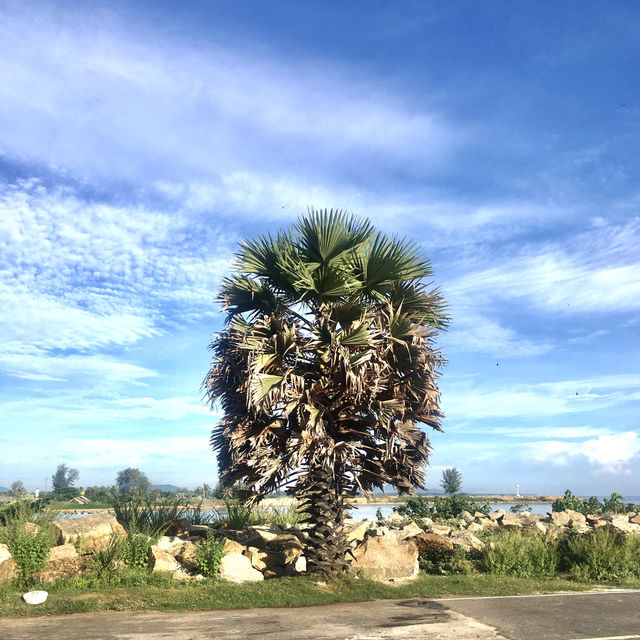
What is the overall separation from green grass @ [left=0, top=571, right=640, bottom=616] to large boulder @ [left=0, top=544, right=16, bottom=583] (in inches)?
20.3

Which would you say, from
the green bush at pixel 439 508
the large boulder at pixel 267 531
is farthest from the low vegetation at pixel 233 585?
the green bush at pixel 439 508

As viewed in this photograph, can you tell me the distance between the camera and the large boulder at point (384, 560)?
13.1 meters

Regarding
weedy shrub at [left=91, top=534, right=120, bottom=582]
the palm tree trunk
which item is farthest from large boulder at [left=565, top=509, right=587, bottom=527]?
weedy shrub at [left=91, top=534, right=120, bottom=582]

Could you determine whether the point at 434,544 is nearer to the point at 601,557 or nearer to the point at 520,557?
the point at 520,557

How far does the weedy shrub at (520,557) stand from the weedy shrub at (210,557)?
6.62m

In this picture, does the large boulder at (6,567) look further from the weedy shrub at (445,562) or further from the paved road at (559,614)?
the weedy shrub at (445,562)

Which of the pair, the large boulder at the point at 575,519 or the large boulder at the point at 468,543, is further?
the large boulder at the point at 575,519

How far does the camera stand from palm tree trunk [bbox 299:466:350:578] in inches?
500

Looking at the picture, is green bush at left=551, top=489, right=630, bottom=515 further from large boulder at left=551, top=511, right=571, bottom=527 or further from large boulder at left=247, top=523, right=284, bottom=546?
large boulder at left=247, top=523, right=284, bottom=546

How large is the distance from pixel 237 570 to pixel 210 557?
2.11ft

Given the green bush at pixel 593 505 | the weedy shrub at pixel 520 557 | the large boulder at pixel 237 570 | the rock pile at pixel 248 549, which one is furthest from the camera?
the green bush at pixel 593 505

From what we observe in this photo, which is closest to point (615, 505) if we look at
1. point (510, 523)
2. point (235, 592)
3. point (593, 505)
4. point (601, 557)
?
point (593, 505)

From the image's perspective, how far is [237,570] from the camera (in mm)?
12523

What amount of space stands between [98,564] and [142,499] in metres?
3.74
